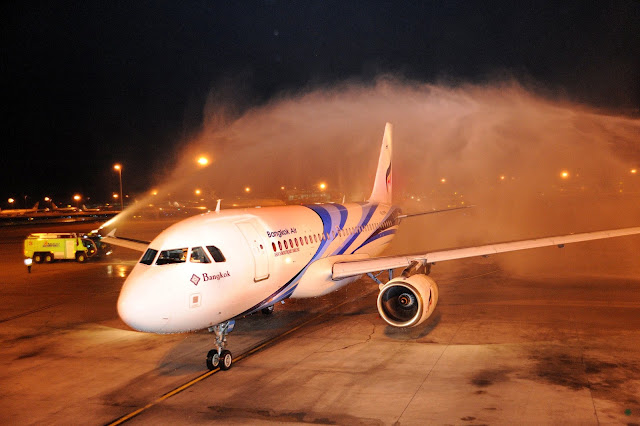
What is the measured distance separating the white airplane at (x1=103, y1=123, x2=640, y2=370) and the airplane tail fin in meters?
5.83

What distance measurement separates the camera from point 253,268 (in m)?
13.7

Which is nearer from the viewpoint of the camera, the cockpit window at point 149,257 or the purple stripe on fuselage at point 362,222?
the cockpit window at point 149,257

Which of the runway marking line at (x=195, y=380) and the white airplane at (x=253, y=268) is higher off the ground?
the white airplane at (x=253, y=268)

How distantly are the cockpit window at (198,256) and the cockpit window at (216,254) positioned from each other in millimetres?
215

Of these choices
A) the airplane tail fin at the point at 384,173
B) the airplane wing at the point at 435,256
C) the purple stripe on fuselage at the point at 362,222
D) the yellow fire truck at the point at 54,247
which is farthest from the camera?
the yellow fire truck at the point at 54,247

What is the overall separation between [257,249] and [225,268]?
5.46 feet

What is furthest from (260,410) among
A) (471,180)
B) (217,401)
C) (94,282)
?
(471,180)

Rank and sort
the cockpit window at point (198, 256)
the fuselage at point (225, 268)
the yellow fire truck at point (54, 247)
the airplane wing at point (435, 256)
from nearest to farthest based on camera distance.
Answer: the fuselage at point (225, 268) → the cockpit window at point (198, 256) → the airplane wing at point (435, 256) → the yellow fire truck at point (54, 247)

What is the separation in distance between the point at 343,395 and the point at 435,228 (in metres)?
45.1

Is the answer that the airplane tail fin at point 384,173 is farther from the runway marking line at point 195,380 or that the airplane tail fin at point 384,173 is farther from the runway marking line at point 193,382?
the runway marking line at point 193,382

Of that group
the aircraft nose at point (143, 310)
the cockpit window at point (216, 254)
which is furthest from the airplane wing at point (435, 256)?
the aircraft nose at point (143, 310)

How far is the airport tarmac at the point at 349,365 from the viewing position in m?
10.1

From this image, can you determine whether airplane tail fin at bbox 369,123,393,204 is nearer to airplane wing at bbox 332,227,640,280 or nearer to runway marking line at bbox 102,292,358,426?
airplane wing at bbox 332,227,640,280

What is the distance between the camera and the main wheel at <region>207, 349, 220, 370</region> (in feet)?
41.8
